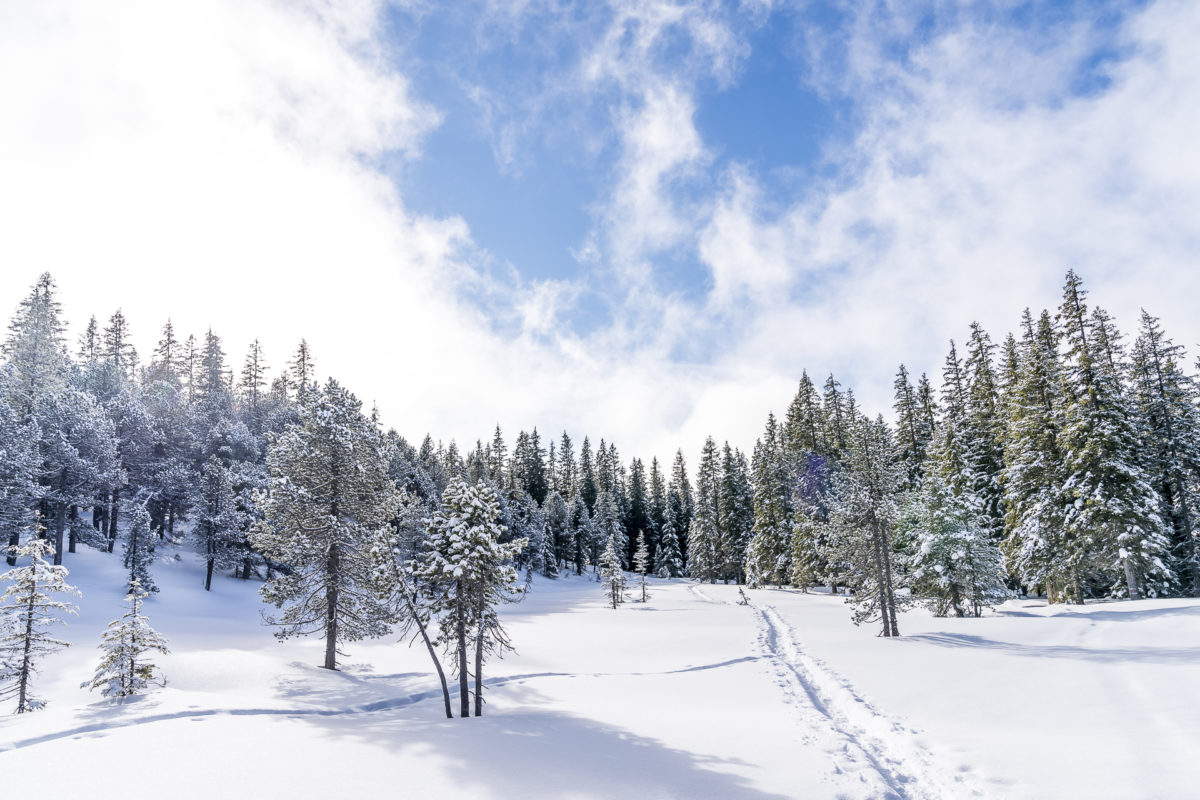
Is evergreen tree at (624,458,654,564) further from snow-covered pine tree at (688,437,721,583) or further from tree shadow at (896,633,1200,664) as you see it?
tree shadow at (896,633,1200,664)

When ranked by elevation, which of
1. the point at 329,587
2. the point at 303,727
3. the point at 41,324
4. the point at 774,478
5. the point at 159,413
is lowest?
the point at 303,727

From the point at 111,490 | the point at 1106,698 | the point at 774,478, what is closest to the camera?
the point at 1106,698

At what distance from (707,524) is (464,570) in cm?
6404

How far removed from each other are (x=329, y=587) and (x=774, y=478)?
45478mm

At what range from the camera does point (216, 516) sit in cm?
4025

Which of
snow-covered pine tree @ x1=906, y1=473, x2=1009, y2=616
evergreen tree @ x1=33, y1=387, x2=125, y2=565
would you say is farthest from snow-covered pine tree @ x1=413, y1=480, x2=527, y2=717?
evergreen tree @ x1=33, y1=387, x2=125, y2=565

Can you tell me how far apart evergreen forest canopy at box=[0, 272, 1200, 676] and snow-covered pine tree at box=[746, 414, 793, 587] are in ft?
0.68

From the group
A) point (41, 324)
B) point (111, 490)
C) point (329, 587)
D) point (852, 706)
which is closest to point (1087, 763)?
point (852, 706)

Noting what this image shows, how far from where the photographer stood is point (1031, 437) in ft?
111

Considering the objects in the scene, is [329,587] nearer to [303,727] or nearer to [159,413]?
[303,727]

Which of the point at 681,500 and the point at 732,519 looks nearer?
the point at 732,519

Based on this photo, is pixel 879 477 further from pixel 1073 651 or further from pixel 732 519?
pixel 732 519

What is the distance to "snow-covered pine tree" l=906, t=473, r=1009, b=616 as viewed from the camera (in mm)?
28984

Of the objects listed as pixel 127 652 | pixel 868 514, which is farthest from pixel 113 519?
pixel 868 514
